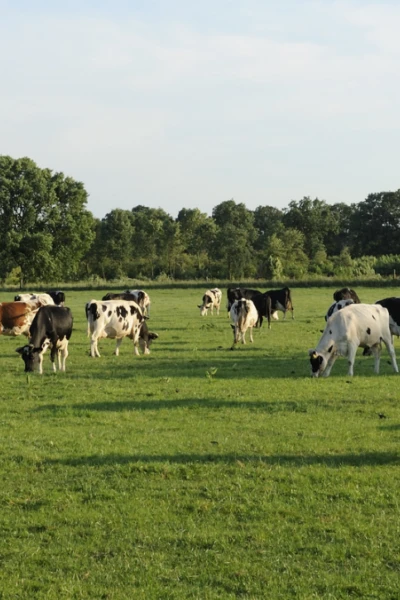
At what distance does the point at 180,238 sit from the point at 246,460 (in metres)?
102

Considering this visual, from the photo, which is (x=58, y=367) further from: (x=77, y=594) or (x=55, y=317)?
(x=77, y=594)

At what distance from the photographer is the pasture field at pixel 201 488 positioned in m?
6.50

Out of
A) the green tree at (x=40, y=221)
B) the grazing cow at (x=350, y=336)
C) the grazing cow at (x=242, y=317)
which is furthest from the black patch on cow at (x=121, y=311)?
the green tree at (x=40, y=221)

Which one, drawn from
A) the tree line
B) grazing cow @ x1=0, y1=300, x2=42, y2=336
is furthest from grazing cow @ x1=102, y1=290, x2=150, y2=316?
the tree line

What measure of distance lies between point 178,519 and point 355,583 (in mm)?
2125

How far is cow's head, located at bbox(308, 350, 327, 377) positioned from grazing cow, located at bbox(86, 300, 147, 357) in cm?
705

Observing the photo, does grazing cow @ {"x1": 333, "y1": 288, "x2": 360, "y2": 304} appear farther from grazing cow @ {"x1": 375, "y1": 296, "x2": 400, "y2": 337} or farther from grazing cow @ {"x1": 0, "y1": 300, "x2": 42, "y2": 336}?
grazing cow @ {"x1": 0, "y1": 300, "x2": 42, "y2": 336}

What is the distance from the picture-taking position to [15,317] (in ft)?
85.3

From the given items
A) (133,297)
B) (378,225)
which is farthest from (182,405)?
(378,225)

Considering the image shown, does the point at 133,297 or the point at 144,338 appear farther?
the point at 133,297

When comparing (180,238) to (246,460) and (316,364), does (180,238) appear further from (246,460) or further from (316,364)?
(246,460)

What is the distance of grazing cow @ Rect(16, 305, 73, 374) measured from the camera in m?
18.9

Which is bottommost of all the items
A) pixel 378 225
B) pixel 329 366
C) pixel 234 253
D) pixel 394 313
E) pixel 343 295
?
pixel 329 366

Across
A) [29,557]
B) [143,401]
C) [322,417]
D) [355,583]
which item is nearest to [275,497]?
[355,583]
